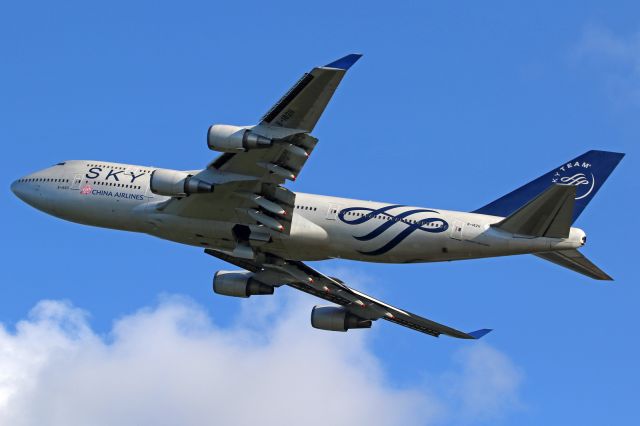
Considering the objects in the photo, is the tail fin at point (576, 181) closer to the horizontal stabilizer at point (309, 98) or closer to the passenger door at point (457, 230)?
the passenger door at point (457, 230)

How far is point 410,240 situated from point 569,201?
839 centimetres

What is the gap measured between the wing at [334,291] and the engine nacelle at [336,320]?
10.8 inches

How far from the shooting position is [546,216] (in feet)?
179

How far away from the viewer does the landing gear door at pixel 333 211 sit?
195ft

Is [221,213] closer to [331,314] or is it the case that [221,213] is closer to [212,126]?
[212,126]

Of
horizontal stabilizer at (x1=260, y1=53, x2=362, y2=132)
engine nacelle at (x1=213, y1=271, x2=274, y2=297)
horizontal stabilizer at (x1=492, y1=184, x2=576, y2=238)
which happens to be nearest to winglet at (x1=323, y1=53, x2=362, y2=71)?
horizontal stabilizer at (x1=260, y1=53, x2=362, y2=132)

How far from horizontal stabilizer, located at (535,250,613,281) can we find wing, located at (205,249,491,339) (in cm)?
884

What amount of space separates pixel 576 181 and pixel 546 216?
7.05 m

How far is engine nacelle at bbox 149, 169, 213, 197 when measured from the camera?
189 feet

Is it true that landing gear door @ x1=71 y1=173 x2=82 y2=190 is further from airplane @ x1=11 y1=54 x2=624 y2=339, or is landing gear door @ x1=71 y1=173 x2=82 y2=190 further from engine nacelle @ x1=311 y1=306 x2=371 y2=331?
engine nacelle @ x1=311 y1=306 x2=371 y2=331

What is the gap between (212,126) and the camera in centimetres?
5438

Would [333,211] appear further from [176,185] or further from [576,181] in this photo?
[576,181]

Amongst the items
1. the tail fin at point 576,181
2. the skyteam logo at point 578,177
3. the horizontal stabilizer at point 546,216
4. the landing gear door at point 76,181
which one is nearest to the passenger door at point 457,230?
the horizontal stabilizer at point 546,216

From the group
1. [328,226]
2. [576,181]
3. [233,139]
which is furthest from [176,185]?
[576,181]
